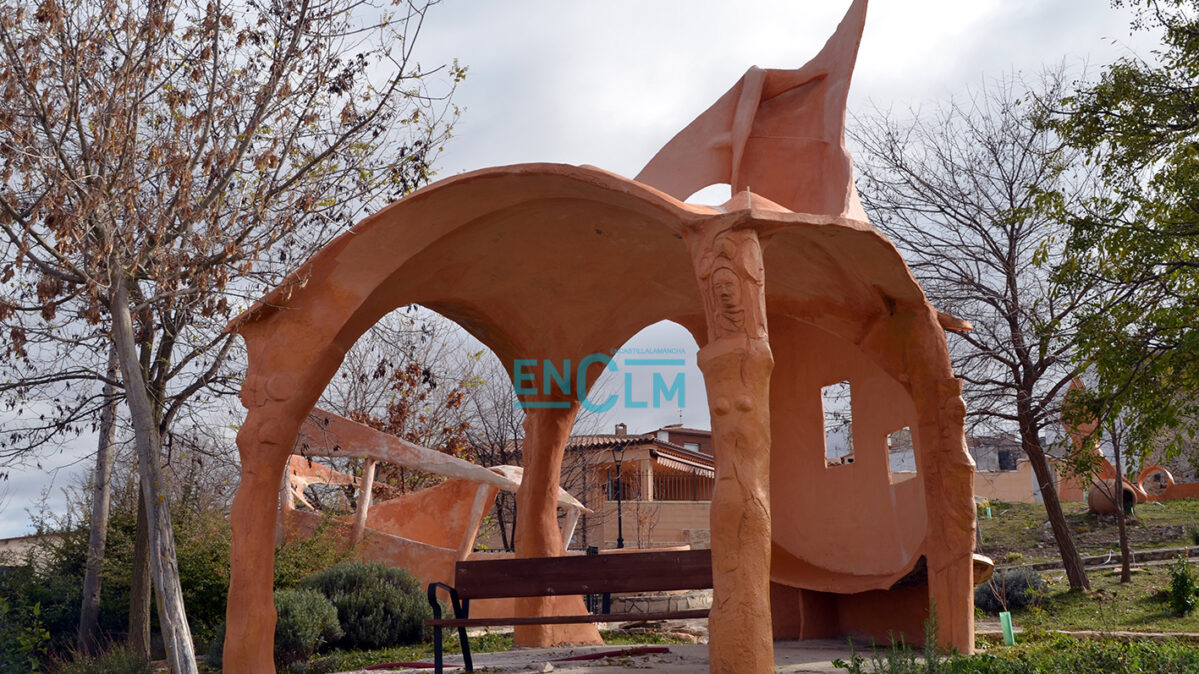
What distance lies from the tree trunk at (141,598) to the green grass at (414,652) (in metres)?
1.46

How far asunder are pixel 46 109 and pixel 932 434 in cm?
759

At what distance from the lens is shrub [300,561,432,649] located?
11906mm

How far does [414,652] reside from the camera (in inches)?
443

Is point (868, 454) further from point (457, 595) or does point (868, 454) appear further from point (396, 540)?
point (396, 540)

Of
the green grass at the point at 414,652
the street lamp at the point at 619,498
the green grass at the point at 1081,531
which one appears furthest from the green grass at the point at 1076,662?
the street lamp at the point at 619,498

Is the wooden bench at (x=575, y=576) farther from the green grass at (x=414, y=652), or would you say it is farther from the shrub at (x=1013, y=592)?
the shrub at (x=1013, y=592)

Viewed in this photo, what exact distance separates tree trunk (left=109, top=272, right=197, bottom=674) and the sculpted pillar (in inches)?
157

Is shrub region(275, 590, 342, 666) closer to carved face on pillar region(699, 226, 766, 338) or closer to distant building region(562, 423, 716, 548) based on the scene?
carved face on pillar region(699, 226, 766, 338)

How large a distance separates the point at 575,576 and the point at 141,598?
16.1 ft

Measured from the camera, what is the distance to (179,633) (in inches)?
285

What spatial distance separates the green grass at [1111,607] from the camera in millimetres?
11758

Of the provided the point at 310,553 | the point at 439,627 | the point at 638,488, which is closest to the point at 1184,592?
the point at 439,627

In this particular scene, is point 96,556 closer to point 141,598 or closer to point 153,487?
point 141,598

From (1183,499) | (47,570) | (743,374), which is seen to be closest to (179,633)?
(743,374)
